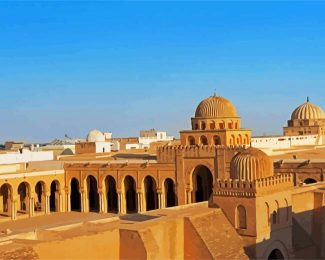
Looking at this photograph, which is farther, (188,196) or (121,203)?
(121,203)

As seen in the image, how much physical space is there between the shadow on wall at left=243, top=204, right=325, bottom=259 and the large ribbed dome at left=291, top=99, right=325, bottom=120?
128ft

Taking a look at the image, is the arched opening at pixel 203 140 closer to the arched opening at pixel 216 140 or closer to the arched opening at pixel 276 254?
the arched opening at pixel 216 140

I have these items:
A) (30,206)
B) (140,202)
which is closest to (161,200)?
(140,202)

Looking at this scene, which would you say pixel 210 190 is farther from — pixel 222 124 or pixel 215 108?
pixel 215 108

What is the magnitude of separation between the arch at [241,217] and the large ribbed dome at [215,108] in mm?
18715

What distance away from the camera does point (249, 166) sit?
2266 centimetres

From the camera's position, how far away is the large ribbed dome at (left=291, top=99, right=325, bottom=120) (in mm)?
63719

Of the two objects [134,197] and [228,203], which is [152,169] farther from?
[228,203]

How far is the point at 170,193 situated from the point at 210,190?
10.6 ft

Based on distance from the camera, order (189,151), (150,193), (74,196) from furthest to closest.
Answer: (74,196), (150,193), (189,151)

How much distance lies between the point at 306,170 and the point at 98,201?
57.5 ft

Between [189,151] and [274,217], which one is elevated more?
[189,151]

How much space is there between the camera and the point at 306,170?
110 ft

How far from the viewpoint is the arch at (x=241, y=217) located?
22.0m
